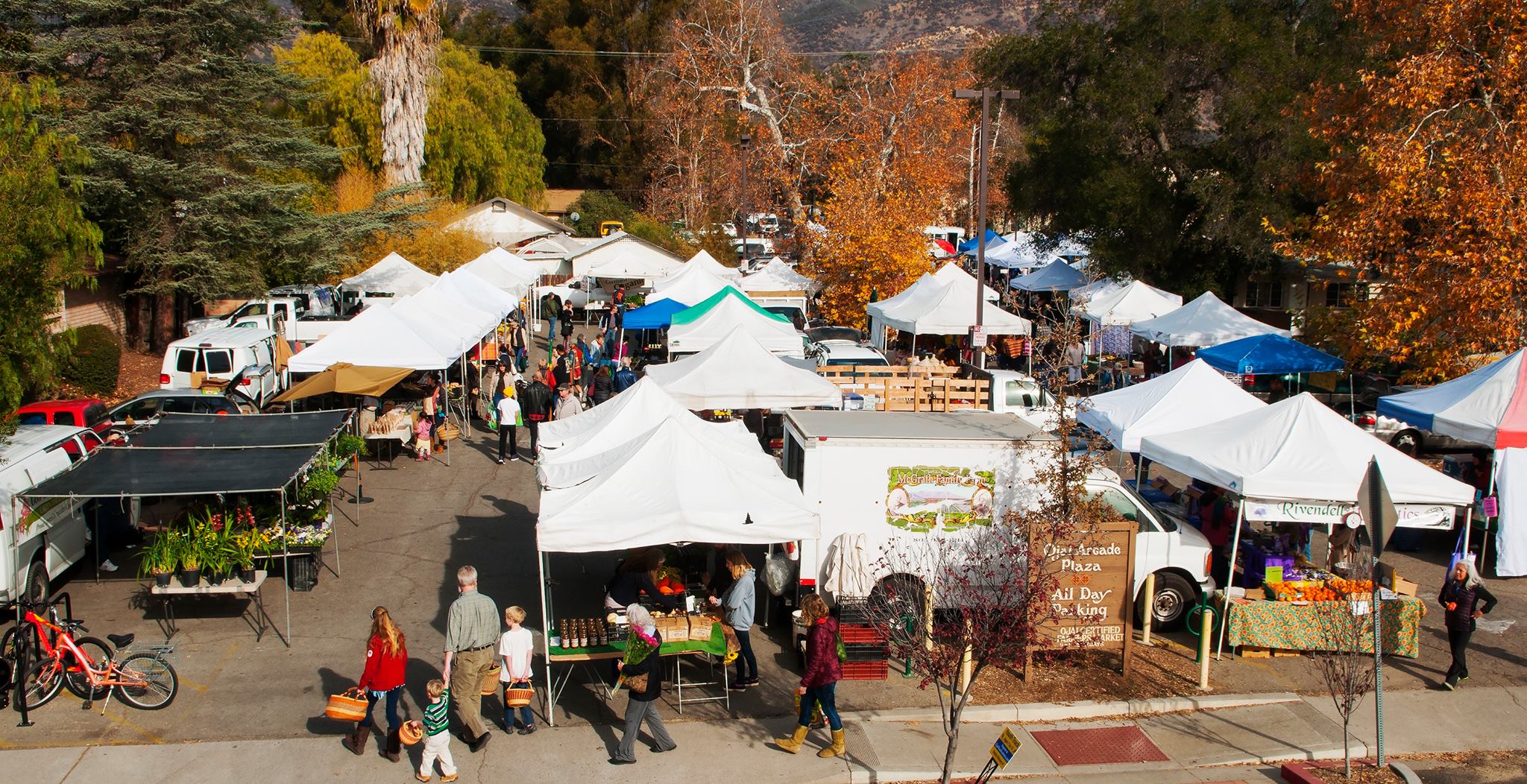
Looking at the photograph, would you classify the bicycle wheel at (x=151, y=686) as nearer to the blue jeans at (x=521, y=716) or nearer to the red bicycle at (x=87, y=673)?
the red bicycle at (x=87, y=673)

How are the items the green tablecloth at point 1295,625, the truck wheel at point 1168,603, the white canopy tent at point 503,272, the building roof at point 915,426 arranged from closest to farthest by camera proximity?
the building roof at point 915,426 < the green tablecloth at point 1295,625 < the truck wheel at point 1168,603 < the white canopy tent at point 503,272

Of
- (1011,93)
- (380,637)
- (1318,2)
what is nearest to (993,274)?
(1318,2)

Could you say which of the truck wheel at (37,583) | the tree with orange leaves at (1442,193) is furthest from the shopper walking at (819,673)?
the tree with orange leaves at (1442,193)

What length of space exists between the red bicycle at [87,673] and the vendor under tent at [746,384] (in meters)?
8.03

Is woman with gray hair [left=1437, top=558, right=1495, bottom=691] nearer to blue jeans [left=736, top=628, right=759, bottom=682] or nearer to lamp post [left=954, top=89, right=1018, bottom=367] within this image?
blue jeans [left=736, top=628, right=759, bottom=682]

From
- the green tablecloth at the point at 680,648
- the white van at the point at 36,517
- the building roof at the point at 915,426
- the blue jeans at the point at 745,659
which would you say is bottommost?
the blue jeans at the point at 745,659

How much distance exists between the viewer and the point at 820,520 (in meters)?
10.7

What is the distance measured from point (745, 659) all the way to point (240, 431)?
7209mm

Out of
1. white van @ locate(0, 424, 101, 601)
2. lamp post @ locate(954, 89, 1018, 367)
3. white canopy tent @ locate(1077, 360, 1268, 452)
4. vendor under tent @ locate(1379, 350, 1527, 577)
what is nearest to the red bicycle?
white van @ locate(0, 424, 101, 601)

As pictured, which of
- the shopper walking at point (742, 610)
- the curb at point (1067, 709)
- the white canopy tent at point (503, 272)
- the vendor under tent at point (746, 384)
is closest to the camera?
the curb at point (1067, 709)

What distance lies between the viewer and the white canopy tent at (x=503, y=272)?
1180 inches

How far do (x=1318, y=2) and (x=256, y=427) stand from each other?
28.9 m

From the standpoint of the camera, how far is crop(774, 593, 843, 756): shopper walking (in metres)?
8.68

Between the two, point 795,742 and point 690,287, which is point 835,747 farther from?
point 690,287
